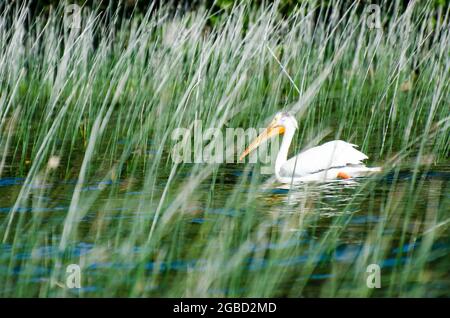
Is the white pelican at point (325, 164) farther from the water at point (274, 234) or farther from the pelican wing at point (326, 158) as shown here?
the water at point (274, 234)

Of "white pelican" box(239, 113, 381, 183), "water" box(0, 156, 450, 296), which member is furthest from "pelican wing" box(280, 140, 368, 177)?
"water" box(0, 156, 450, 296)

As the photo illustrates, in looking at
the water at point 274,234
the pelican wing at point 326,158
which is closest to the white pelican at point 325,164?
the pelican wing at point 326,158

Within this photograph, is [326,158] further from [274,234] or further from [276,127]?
[274,234]

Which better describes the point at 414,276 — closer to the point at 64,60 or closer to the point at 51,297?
the point at 51,297

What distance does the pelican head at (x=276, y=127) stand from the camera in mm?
6133

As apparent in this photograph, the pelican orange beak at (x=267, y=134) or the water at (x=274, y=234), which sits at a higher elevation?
the pelican orange beak at (x=267, y=134)

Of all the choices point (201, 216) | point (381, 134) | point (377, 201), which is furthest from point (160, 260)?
point (381, 134)

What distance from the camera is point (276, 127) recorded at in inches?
244

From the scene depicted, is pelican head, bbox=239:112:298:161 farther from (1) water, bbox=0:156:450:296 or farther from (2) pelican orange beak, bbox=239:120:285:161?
(1) water, bbox=0:156:450:296

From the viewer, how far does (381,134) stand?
6664 millimetres

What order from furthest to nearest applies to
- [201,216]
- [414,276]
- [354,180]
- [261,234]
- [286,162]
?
[286,162] < [354,180] < [201,216] < [261,234] < [414,276]

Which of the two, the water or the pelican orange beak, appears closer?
the water

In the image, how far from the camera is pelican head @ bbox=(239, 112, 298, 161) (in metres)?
6.13
